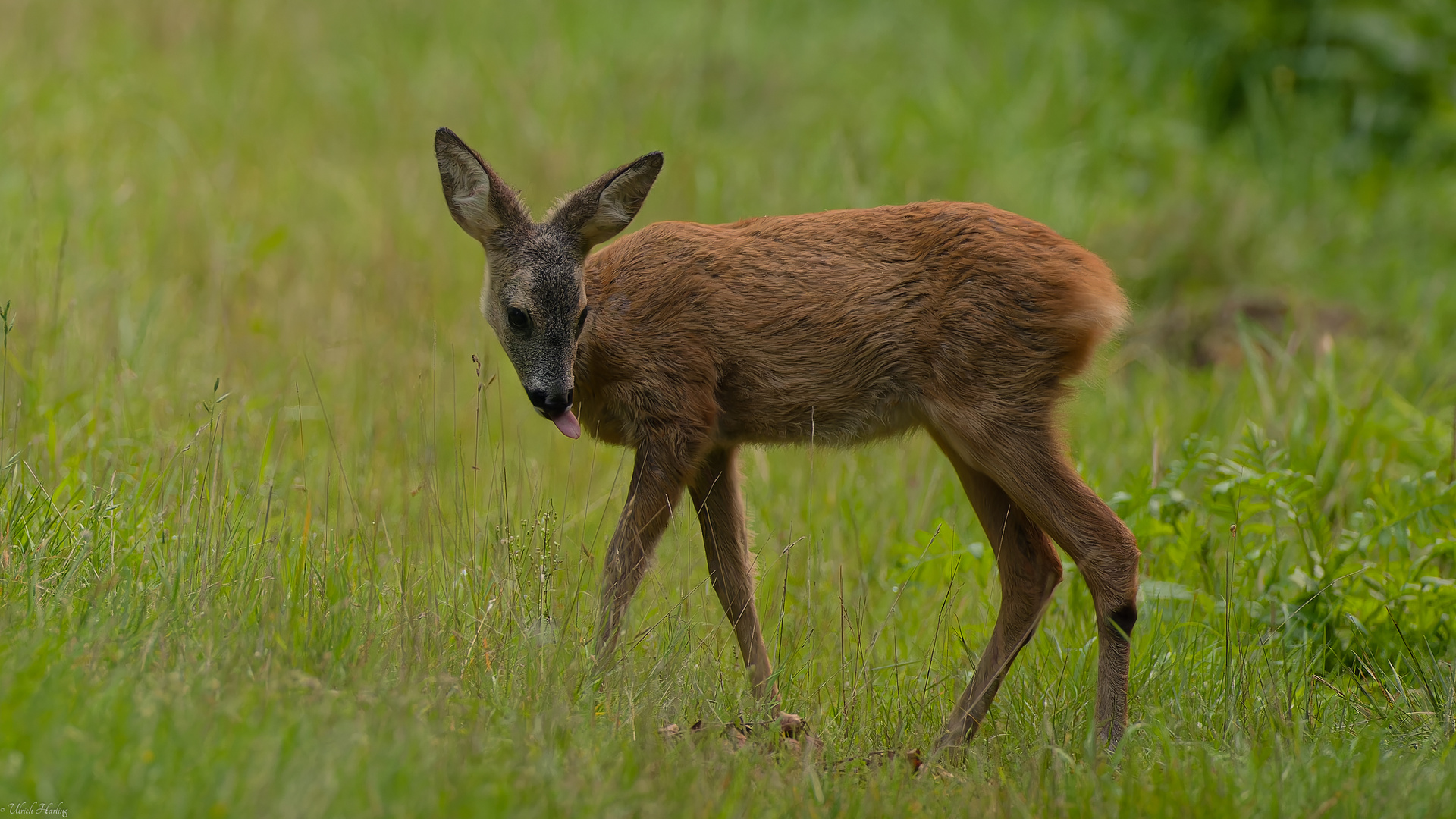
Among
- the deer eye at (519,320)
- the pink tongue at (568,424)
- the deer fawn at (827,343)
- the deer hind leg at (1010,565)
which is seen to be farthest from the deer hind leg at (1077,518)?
the deer eye at (519,320)

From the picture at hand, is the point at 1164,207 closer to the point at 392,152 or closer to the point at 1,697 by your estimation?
the point at 392,152

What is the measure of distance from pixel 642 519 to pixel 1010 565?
133cm

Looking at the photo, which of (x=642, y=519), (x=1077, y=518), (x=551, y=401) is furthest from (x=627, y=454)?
(x=1077, y=518)

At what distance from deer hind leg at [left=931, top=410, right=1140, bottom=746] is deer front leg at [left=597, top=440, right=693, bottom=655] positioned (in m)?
0.94

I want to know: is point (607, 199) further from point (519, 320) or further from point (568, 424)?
point (568, 424)

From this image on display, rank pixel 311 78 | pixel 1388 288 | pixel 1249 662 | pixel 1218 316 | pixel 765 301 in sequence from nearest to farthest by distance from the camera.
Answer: pixel 1249 662
pixel 765 301
pixel 1218 316
pixel 1388 288
pixel 311 78

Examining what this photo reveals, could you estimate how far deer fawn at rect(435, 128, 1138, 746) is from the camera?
415cm

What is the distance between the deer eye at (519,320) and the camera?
3.98m

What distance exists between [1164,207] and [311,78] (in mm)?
6439

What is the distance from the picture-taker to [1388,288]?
29.6 feet

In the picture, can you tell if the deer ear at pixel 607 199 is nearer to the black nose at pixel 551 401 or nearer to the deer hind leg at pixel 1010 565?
the black nose at pixel 551 401

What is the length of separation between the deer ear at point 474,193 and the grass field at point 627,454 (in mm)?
589

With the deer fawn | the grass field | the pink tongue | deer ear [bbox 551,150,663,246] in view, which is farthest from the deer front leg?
deer ear [bbox 551,150,663,246]

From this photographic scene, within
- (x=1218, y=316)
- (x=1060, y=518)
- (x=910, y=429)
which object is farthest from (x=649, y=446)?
(x=1218, y=316)
